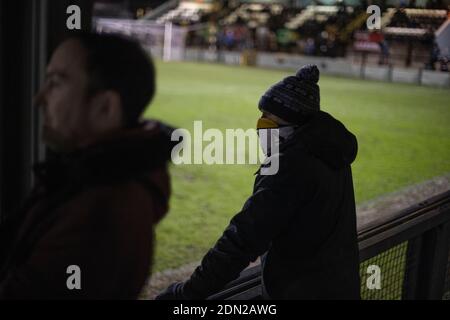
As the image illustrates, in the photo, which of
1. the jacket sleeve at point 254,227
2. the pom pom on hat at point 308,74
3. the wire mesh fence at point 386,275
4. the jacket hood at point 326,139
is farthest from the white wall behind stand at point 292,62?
the jacket sleeve at point 254,227

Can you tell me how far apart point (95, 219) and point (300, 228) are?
0.77m

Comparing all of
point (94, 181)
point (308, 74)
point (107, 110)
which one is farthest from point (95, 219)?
point (308, 74)

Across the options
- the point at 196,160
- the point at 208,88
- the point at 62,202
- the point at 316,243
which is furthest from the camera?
the point at 208,88

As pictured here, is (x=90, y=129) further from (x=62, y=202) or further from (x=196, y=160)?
(x=196, y=160)

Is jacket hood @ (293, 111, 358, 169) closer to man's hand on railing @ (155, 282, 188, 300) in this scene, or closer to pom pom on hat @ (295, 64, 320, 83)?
pom pom on hat @ (295, 64, 320, 83)

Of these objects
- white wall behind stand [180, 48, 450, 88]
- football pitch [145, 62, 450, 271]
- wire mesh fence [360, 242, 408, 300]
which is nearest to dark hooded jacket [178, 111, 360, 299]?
football pitch [145, 62, 450, 271]

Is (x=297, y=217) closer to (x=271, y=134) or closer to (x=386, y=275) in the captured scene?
(x=271, y=134)

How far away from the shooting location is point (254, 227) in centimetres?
158

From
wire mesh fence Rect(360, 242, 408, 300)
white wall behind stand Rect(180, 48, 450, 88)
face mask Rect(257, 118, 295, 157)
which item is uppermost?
face mask Rect(257, 118, 295, 157)

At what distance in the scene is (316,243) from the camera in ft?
5.57

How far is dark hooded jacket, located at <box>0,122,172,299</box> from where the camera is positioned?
106 cm

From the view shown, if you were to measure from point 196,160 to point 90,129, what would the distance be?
7.07 meters
